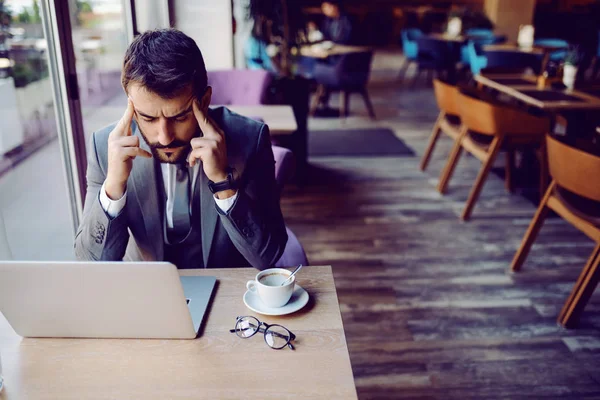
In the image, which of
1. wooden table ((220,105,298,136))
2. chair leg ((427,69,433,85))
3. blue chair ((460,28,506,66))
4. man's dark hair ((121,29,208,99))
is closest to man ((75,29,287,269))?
man's dark hair ((121,29,208,99))

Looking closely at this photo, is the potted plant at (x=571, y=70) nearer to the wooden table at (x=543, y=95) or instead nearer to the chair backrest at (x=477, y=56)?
the wooden table at (x=543, y=95)

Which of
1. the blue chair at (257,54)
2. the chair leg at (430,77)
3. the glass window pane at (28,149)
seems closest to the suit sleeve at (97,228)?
the glass window pane at (28,149)

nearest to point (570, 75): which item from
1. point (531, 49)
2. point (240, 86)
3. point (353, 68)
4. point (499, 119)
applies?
point (499, 119)

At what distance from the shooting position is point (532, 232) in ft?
9.85

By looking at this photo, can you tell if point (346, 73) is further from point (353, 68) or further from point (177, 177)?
point (177, 177)

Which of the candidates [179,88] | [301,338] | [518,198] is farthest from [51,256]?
[518,198]

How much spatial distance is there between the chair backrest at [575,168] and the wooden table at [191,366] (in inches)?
65.3

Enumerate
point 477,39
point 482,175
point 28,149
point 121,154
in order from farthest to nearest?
point 477,39, point 482,175, point 28,149, point 121,154

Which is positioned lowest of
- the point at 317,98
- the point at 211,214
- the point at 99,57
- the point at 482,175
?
the point at 317,98

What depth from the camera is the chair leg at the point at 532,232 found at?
2928mm

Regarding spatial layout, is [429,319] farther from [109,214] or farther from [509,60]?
[509,60]

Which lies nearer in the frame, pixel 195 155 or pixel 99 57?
pixel 195 155

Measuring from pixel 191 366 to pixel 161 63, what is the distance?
755 mm

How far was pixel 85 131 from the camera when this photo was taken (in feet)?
7.67
